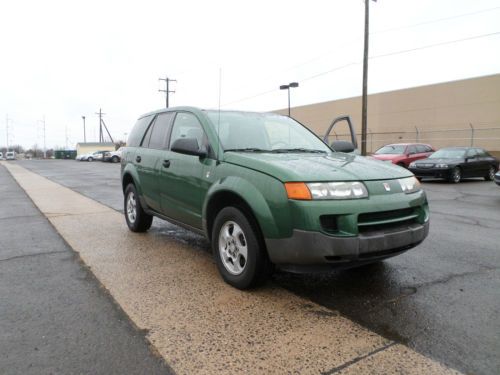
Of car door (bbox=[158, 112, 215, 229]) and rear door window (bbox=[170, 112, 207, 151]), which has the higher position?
rear door window (bbox=[170, 112, 207, 151])

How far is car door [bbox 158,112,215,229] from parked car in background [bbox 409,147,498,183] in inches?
498

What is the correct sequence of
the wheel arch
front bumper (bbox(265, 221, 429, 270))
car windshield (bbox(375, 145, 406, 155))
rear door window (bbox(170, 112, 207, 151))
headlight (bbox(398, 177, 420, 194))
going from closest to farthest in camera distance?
front bumper (bbox(265, 221, 429, 270)) < the wheel arch < headlight (bbox(398, 177, 420, 194)) < rear door window (bbox(170, 112, 207, 151)) < car windshield (bbox(375, 145, 406, 155))

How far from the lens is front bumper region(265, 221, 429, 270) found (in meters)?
3.03

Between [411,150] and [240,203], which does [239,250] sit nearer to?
[240,203]

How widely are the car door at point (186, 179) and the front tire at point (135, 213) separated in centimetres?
97

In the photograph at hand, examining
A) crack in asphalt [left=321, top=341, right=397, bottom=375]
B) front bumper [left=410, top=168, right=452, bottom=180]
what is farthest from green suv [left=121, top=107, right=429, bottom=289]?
front bumper [left=410, top=168, right=452, bottom=180]

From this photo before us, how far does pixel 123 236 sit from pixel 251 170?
319 centimetres

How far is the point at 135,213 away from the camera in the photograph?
600 centimetres

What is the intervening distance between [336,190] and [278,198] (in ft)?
1.51

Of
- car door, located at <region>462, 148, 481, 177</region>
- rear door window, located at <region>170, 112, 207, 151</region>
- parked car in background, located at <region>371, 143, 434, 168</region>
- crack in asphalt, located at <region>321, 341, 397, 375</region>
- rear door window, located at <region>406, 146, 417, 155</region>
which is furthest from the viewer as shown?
rear door window, located at <region>406, 146, 417, 155</region>

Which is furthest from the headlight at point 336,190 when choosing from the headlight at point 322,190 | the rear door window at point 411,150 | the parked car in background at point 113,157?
the parked car in background at point 113,157

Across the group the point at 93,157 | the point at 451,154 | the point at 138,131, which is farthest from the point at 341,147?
the point at 93,157

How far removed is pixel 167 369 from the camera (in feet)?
7.91

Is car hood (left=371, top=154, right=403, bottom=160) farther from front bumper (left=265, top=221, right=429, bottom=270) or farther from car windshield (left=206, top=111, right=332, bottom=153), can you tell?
front bumper (left=265, top=221, right=429, bottom=270)
